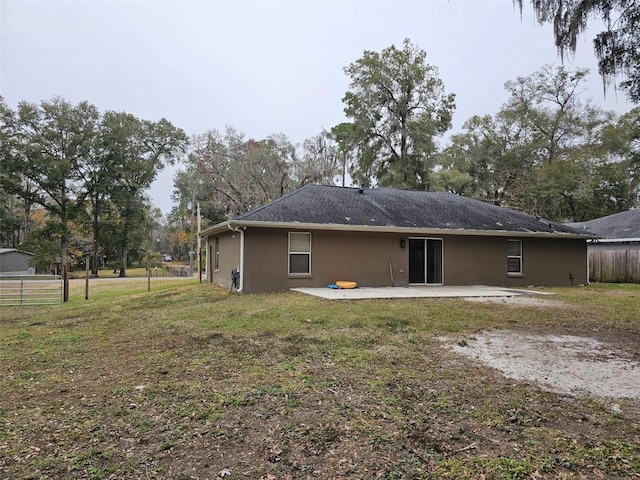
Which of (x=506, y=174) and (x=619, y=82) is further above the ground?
(x=506, y=174)

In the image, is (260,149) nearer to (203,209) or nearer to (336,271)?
(203,209)

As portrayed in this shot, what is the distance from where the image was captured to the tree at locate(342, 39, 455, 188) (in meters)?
25.2

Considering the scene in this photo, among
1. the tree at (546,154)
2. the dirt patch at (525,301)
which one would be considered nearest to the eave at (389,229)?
the dirt patch at (525,301)

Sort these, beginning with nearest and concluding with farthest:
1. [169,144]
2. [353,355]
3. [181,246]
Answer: [353,355] → [169,144] → [181,246]

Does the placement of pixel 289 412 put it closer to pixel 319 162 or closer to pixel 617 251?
pixel 617 251

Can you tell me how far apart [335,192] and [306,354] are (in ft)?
33.6

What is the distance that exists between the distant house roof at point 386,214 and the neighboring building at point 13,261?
27.3 meters

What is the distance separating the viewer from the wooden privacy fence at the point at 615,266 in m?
15.5

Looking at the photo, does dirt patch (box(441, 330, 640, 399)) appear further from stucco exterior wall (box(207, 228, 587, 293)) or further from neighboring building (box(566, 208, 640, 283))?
neighboring building (box(566, 208, 640, 283))

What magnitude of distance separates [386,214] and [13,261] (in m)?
33.8

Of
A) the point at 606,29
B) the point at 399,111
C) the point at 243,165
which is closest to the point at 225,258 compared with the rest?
the point at 606,29

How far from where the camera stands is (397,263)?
12.5 meters

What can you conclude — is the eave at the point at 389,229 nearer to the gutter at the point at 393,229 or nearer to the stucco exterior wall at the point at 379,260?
the gutter at the point at 393,229

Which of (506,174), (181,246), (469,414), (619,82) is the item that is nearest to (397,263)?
(619,82)
